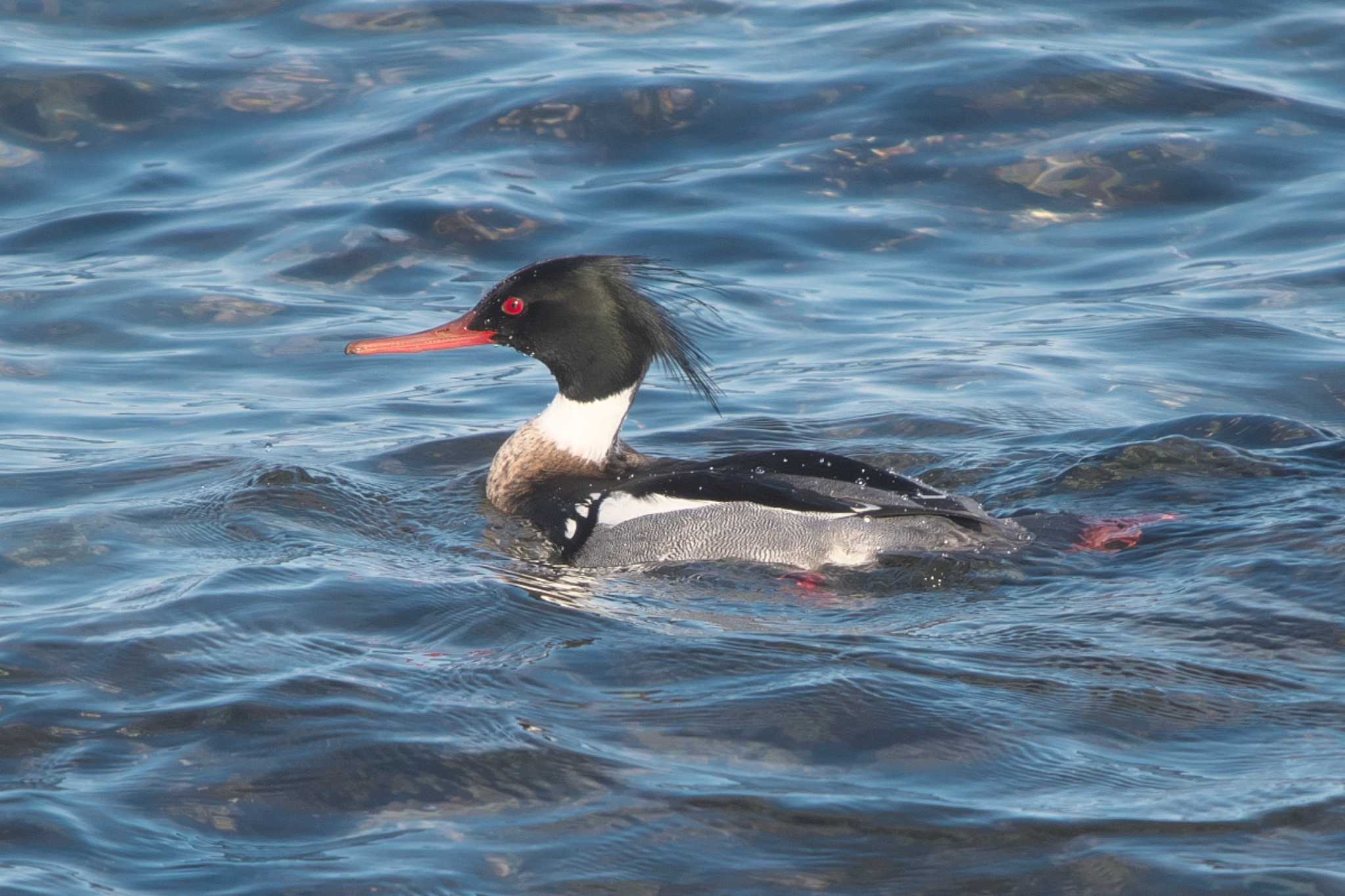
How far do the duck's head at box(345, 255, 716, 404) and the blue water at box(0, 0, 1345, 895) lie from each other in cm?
69

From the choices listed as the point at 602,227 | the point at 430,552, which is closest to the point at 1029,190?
the point at 602,227

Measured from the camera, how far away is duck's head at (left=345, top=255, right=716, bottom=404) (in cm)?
750

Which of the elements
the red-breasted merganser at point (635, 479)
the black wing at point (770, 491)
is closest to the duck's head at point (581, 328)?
the red-breasted merganser at point (635, 479)

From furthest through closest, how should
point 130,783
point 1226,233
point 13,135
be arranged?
point 13,135, point 1226,233, point 130,783

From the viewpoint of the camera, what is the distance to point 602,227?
11.2m

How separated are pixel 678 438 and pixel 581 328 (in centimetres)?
111

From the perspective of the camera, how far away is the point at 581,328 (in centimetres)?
761

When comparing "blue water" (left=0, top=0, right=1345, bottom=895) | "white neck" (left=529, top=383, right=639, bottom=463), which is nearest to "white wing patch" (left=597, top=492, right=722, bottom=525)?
"blue water" (left=0, top=0, right=1345, bottom=895)

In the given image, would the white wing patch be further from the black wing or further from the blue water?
the blue water

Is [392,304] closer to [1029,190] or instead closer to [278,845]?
[1029,190]

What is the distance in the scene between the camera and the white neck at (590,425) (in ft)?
25.0

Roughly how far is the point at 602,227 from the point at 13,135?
479cm

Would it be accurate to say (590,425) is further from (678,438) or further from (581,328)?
(678,438)

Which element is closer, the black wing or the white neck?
the black wing
